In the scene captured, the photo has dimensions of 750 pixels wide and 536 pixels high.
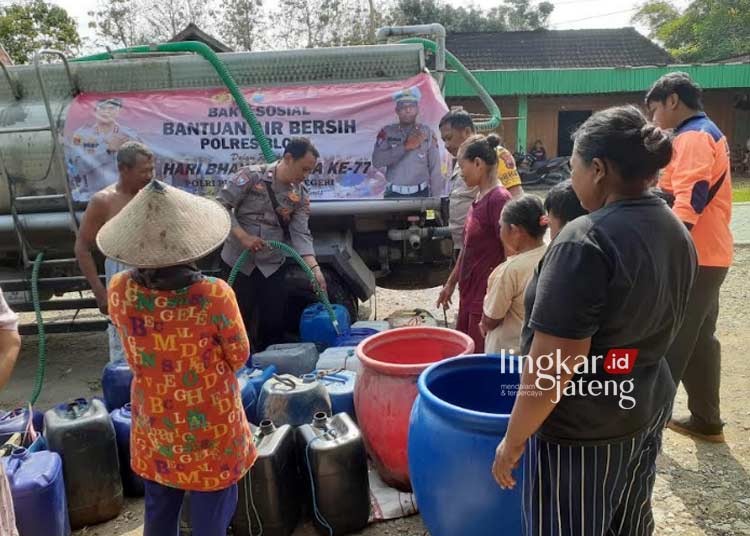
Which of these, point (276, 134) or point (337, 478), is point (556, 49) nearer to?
point (276, 134)

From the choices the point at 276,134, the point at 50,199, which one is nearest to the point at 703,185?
the point at 276,134

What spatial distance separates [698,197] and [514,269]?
40.6 inches

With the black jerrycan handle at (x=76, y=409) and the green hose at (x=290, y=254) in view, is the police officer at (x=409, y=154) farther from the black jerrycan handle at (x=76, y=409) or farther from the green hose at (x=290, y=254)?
the black jerrycan handle at (x=76, y=409)

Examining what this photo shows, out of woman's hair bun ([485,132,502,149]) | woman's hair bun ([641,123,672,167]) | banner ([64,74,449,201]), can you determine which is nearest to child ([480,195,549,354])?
woman's hair bun ([485,132,502,149])

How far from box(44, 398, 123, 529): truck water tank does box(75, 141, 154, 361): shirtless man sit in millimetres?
1169

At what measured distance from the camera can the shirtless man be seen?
11.4ft

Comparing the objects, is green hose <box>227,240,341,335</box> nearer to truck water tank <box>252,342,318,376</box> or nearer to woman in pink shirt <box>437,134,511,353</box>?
truck water tank <box>252,342,318,376</box>

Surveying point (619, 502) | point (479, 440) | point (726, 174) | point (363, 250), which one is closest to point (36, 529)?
point (479, 440)

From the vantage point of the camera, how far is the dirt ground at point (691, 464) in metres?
2.58

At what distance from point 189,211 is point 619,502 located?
5.09 ft

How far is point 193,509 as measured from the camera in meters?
1.93

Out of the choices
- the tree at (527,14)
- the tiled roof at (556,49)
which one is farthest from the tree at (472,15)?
the tiled roof at (556,49)

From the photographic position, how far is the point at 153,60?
4.71m

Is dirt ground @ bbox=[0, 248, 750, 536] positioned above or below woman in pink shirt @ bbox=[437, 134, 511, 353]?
below
